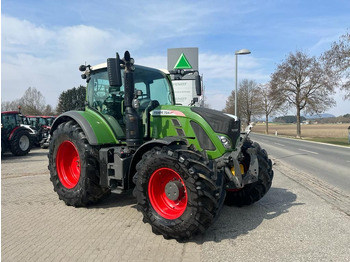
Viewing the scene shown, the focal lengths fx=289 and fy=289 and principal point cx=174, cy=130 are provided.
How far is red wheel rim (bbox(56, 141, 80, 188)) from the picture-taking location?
5.64 metres

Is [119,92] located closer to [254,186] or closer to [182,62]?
[254,186]

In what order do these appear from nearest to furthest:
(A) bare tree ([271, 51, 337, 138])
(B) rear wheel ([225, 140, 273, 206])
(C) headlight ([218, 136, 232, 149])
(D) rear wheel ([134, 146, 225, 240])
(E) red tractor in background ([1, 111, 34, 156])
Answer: (D) rear wheel ([134, 146, 225, 240]) → (C) headlight ([218, 136, 232, 149]) → (B) rear wheel ([225, 140, 273, 206]) → (E) red tractor in background ([1, 111, 34, 156]) → (A) bare tree ([271, 51, 337, 138])

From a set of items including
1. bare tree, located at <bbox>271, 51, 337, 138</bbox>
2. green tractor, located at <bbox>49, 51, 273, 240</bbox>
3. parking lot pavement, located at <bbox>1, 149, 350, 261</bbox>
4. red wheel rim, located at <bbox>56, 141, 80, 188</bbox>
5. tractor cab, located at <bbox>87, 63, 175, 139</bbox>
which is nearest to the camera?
parking lot pavement, located at <bbox>1, 149, 350, 261</bbox>

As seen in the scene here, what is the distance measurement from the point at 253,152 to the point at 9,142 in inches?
491

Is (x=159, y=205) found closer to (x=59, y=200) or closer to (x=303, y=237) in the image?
(x=303, y=237)

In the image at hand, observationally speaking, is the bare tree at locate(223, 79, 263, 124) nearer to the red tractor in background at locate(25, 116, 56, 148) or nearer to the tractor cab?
the red tractor in background at locate(25, 116, 56, 148)

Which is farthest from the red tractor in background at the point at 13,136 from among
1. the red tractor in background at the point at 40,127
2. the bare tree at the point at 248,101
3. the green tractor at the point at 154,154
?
the bare tree at the point at 248,101

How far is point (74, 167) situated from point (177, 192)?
112 inches

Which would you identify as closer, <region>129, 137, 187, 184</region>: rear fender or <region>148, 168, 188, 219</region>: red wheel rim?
<region>148, 168, 188, 219</region>: red wheel rim

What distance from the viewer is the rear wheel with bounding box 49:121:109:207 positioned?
16.2 ft

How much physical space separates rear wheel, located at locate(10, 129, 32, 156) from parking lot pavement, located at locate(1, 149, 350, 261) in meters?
8.39

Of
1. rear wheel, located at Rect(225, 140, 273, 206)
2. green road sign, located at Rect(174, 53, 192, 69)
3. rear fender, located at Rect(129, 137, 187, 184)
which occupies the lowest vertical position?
rear wheel, located at Rect(225, 140, 273, 206)

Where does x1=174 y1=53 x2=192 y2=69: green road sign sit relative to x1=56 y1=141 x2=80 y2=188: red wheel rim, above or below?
above

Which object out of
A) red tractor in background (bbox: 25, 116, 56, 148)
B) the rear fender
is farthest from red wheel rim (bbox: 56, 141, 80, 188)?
red tractor in background (bbox: 25, 116, 56, 148)
